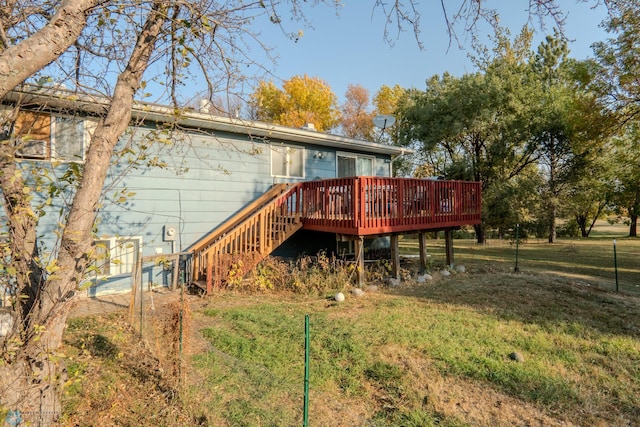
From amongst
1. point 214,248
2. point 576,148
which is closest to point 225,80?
point 214,248

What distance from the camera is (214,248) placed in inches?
272

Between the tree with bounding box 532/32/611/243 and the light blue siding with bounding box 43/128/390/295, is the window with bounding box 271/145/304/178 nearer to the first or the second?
the light blue siding with bounding box 43/128/390/295

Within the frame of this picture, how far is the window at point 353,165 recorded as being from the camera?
1067 cm

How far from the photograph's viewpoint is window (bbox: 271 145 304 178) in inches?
365

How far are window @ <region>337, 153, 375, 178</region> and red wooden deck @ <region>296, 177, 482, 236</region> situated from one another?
99.9 inches

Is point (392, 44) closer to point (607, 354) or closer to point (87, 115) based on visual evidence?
point (607, 354)

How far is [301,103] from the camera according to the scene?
24031 mm

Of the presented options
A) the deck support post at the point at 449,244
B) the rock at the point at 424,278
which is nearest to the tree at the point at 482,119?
the deck support post at the point at 449,244

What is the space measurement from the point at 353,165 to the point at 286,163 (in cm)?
246

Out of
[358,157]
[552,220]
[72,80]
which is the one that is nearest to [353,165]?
[358,157]

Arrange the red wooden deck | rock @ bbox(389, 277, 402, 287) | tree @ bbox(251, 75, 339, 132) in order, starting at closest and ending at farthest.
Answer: the red wooden deck
rock @ bbox(389, 277, 402, 287)
tree @ bbox(251, 75, 339, 132)

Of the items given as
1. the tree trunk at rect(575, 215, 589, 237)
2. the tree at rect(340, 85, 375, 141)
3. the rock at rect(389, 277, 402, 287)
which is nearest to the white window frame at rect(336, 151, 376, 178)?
the rock at rect(389, 277, 402, 287)

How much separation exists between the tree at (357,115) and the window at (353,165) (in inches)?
619

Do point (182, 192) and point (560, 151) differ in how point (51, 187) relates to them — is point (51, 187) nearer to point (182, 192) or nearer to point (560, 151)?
point (182, 192)
